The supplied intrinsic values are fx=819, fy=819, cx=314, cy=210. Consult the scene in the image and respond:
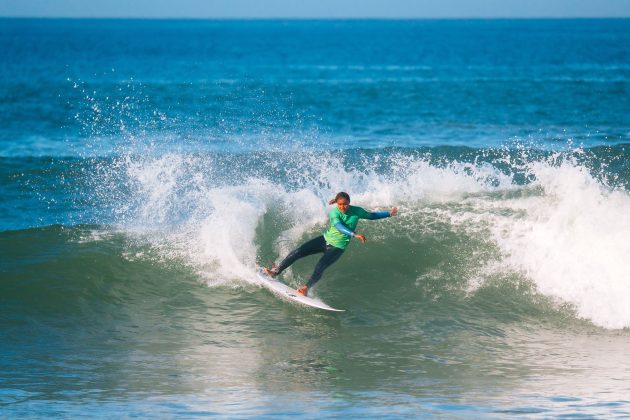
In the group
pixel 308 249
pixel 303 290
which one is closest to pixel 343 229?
pixel 308 249

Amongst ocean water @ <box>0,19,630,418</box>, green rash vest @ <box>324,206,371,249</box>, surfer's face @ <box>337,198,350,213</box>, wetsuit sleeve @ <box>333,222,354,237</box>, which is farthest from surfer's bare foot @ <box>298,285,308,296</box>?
surfer's face @ <box>337,198,350,213</box>

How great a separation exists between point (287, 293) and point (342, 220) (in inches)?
50.2

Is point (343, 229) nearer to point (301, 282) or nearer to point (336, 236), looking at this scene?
point (336, 236)

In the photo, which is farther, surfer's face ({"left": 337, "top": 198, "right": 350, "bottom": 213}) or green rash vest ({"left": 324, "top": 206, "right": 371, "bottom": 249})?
green rash vest ({"left": 324, "top": 206, "right": 371, "bottom": 249})

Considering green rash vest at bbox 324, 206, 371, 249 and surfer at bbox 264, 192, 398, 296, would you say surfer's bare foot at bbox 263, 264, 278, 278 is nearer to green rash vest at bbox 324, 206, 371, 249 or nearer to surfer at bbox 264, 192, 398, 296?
surfer at bbox 264, 192, 398, 296

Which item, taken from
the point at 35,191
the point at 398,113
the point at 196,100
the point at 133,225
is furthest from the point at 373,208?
the point at 196,100

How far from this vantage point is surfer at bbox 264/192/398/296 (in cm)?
1090

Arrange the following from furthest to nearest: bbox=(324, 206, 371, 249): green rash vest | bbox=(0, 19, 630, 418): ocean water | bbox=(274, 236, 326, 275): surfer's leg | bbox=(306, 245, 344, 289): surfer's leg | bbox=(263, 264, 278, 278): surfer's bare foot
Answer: bbox=(263, 264, 278, 278): surfer's bare foot → bbox=(274, 236, 326, 275): surfer's leg → bbox=(306, 245, 344, 289): surfer's leg → bbox=(324, 206, 371, 249): green rash vest → bbox=(0, 19, 630, 418): ocean water

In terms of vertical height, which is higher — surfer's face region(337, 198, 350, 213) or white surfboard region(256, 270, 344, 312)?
surfer's face region(337, 198, 350, 213)

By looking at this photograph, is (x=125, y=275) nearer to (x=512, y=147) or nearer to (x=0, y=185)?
(x=0, y=185)

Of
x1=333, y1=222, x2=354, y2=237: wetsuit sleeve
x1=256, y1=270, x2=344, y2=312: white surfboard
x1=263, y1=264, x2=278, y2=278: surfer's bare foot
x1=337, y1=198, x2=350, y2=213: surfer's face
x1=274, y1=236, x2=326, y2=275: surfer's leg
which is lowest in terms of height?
x1=256, y1=270, x2=344, y2=312: white surfboard

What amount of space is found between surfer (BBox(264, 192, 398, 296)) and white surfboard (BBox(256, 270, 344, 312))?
12 cm

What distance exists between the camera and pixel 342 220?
11086 millimetres

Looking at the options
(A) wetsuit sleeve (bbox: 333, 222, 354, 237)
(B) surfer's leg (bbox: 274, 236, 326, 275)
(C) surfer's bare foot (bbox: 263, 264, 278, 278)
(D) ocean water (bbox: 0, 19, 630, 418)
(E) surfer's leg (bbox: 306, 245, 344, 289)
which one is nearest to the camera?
(D) ocean water (bbox: 0, 19, 630, 418)
